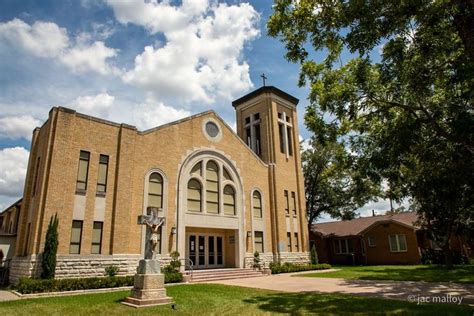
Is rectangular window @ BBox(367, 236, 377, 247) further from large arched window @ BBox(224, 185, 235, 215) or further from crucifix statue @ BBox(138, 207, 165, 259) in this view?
crucifix statue @ BBox(138, 207, 165, 259)

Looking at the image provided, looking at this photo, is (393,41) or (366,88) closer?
(393,41)

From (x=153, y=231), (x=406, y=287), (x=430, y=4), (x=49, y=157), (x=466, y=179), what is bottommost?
Result: (x=406, y=287)

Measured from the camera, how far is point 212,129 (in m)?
24.8

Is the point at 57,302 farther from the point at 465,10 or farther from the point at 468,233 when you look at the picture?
the point at 468,233

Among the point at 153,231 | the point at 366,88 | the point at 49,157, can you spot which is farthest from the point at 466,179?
the point at 49,157

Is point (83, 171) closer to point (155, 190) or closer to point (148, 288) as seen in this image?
point (155, 190)

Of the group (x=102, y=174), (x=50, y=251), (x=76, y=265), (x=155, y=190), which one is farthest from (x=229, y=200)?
(x=50, y=251)

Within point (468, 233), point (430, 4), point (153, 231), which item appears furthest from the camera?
point (468, 233)

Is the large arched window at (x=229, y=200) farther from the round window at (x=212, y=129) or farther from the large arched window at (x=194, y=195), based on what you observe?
the round window at (x=212, y=129)

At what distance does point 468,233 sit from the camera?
2697 cm

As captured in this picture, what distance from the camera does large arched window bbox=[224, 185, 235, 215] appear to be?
953 inches

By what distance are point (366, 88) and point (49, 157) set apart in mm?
15269

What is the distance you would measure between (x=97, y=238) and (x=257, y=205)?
12666 mm

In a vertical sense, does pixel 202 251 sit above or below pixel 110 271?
above
